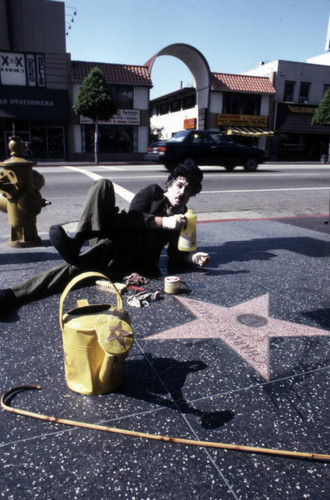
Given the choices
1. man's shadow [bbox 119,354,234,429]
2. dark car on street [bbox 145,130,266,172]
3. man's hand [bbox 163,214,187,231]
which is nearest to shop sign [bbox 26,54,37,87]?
dark car on street [bbox 145,130,266,172]

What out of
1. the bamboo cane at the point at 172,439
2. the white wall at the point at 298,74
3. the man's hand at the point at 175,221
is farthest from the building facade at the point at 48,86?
the bamboo cane at the point at 172,439

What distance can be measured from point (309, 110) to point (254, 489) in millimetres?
34242

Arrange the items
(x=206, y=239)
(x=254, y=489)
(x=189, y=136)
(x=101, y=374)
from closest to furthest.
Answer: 1. (x=254, y=489)
2. (x=101, y=374)
3. (x=206, y=239)
4. (x=189, y=136)

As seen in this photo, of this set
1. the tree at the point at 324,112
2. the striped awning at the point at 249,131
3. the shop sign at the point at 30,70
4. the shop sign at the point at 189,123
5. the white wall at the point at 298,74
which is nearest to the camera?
the shop sign at the point at 30,70

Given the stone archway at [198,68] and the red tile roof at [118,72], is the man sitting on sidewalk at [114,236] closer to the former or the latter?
the red tile roof at [118,72]

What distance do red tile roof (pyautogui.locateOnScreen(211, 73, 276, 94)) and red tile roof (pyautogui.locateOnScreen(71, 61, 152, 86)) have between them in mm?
5815

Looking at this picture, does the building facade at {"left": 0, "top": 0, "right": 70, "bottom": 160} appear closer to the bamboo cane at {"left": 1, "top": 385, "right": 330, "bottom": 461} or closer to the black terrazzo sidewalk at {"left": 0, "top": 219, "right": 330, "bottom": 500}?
the black terrazzo sidewalk at {"left": 0, "top": 219, "right": 330, "bottom": 500}

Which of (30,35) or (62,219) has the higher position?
(30,35)

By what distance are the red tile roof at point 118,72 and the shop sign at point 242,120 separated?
6824mm

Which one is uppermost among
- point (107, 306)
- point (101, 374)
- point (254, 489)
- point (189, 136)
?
point (189, 136)

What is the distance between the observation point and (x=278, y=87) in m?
30.5

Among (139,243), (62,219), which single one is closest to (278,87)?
(62,219)

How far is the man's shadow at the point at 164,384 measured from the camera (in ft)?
5.68

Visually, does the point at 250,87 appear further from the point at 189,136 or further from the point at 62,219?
the point at 62,219
